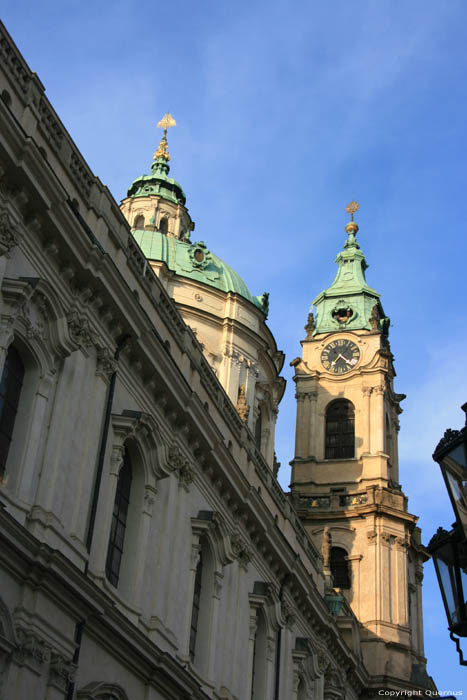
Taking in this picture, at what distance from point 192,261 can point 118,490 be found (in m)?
22.8

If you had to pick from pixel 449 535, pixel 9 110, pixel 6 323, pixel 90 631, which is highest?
pixel 9 110

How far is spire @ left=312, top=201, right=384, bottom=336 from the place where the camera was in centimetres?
5953

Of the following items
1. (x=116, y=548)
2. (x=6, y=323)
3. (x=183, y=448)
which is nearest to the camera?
(x=6, y=323)

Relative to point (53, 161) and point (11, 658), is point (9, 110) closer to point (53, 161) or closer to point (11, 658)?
point (53, 161)

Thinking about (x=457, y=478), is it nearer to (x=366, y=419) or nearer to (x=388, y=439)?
(x=366, y=419)

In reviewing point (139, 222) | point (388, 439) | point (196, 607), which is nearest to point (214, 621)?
point (196, 607)

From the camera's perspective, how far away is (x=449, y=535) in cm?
1078

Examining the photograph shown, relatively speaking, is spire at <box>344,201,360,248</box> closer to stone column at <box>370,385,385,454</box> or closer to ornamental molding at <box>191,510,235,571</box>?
stone column at <box>370,385,385,454</box>

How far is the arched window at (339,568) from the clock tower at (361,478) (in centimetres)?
5

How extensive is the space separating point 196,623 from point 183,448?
435 centimetres

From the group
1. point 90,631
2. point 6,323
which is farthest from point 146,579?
point 6,323

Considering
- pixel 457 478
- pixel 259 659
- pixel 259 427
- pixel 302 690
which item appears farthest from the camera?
pixel 259 427

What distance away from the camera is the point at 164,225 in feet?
157

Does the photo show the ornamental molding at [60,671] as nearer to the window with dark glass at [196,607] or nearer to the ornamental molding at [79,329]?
the ornamental molding at [79,329]
